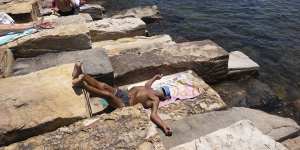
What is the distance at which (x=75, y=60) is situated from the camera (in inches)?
222

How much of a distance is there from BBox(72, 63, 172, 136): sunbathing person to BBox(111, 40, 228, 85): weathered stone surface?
468mm

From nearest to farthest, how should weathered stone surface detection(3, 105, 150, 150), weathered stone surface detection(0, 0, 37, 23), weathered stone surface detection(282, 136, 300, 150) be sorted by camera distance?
weathered stone surface detection(3, 105, 150, 150) < weathered stone surface detection(282, 136, 300, 150) < weathered stone surface detection(0, 0, 37, 23)

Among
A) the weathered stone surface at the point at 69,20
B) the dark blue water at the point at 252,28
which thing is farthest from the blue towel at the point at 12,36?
the dark blue water at the point at 252,28

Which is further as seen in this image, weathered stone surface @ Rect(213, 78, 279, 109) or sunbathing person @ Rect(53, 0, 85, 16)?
sunbathing person @ Rect(53, 0, 85, 16)

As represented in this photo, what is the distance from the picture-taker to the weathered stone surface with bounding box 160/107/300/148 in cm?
442

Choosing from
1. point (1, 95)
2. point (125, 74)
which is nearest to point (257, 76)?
point (125, 74)

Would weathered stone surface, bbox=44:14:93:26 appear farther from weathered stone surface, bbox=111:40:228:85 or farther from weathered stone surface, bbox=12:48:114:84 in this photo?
weathered stone surface, bbox=111:40:228:85

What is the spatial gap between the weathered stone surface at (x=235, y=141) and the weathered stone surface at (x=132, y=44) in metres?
3.27

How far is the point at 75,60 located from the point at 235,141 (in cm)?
305

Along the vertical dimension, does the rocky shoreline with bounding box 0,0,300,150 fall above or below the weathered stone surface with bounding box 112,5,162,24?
above

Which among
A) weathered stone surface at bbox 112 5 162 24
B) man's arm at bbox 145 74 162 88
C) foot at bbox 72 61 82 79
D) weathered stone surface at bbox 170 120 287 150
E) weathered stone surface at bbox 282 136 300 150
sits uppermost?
foot at bbox 72 61 82 79

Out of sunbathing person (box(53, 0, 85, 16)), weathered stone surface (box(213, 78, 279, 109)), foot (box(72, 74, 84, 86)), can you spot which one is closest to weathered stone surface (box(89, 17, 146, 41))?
sunbathing person (box(53, 0, 85, 16))

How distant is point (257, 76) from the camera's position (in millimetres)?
7652

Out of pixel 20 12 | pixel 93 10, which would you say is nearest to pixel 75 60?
pixel 20 12
